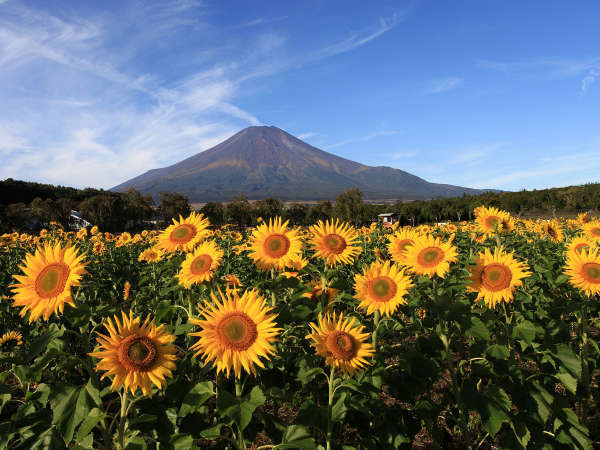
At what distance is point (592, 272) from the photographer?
4027mm

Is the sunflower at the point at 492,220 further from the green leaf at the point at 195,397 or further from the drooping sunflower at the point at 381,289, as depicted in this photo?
the green leaf at the point at 195,397

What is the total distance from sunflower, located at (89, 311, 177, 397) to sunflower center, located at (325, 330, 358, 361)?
1.20 meters

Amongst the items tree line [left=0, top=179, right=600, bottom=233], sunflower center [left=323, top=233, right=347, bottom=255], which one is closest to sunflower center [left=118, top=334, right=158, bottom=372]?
sunflower center [left=323, top=233, right=347, bottom=255]

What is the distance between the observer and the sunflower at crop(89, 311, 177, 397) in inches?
87.4

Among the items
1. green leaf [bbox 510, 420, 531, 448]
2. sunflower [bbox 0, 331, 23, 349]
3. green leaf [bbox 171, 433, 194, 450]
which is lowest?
sunflower [bbox 0, 331, 23, 349]

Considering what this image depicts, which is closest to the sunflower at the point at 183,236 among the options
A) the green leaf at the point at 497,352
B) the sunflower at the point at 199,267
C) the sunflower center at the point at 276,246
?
the sunflower at the point at 199,267

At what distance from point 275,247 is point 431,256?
5.73 ft

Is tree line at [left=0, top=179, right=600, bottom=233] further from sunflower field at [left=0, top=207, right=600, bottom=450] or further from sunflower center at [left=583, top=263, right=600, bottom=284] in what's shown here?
sunflower center at [left=583, top=263, right=600, bottom=284]

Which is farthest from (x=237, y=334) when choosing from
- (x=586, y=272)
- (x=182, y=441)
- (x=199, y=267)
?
(x=586, y=272)

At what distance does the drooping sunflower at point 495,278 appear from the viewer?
12.1 ft

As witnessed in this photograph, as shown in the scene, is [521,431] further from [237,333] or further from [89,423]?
[89,423]

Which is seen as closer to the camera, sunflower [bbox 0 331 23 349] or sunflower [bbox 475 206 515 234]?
sunflower [bbox 475 206 515 234]

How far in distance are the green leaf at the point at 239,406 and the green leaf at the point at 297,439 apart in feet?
1.03

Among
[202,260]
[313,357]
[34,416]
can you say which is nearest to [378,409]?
[313,357]
